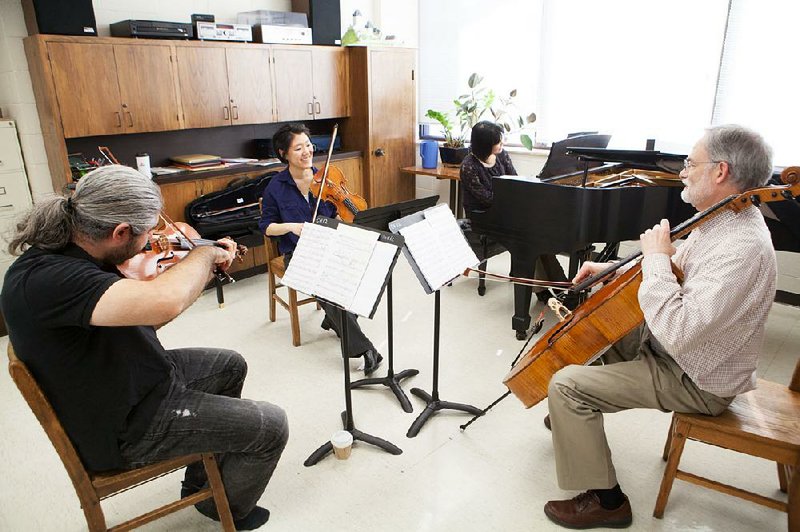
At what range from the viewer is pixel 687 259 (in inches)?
68.1

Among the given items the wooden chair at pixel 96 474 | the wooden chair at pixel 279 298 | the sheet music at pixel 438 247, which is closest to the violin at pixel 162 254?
the wooden chair at pixel 96 474

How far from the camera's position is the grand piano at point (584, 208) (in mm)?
2756

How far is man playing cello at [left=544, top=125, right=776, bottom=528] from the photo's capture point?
1.54 meters

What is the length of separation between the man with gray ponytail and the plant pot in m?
3.38

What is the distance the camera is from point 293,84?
4.38m

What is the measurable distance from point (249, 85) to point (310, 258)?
8.64 ft

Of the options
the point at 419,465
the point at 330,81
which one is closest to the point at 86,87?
the point at 330,81

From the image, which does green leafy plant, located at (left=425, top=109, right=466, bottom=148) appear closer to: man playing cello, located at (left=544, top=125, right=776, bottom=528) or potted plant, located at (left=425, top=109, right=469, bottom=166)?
potted plant, located at (left=425, top=109, right=469, bottom=166)

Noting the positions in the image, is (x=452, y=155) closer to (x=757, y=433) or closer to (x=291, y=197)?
(x=291, y=197)

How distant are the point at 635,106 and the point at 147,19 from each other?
3.64 m

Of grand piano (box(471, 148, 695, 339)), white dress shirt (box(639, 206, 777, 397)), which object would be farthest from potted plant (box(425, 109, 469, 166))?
white dress shirt (box(639, 206, 777, 397))

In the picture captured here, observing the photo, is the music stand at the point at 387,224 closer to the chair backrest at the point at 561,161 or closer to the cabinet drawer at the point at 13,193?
the chair backrest at the point at 561,161

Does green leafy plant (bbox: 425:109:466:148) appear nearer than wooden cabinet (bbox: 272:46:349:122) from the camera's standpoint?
No

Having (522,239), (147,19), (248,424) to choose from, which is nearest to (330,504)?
(248,424)
